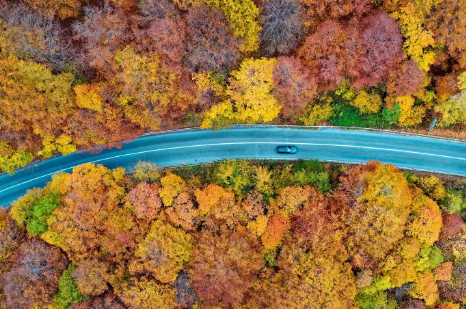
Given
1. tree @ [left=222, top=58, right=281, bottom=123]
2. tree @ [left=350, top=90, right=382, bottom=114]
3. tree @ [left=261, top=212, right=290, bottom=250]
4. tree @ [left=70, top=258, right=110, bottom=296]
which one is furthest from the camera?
tree @ [left=350, top=90, right=382, bottom=114]

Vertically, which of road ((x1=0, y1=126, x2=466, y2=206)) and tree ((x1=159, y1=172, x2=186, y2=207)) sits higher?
road ((x1=0, y1=126, x2=466, y2=206))

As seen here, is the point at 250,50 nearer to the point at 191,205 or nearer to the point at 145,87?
the point at 145,87

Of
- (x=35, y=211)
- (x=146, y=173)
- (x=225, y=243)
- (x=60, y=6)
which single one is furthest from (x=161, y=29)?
(x=35, y=211)

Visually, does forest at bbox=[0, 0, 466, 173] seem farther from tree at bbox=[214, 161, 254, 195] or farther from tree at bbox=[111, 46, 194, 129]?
tree at bbox=[214, 161, 254, 195]

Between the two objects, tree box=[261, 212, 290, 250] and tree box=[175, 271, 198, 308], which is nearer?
tree box=[261, 212, 290, 250]

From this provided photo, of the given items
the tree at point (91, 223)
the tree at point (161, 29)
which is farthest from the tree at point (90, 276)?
the tree at point (161, 29)

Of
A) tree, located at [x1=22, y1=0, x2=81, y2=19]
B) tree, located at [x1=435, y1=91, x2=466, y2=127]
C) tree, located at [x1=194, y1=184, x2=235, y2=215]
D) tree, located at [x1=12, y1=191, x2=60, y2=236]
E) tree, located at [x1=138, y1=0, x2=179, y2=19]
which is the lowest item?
tree, located at [x1=12, y1=191, x2=60, y2=236]

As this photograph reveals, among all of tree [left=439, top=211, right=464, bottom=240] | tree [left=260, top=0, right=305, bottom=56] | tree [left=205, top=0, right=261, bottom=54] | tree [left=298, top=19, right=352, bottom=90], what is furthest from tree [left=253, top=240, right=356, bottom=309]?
tree [left=205, top=0, right=261, bottom=54]
